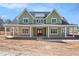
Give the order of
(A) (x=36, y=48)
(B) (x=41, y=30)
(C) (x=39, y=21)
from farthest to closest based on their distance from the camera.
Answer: (C) (x=39, y=21), (B) (x=41, y=30), (A) (x=36, y=48)

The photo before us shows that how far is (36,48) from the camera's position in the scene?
9.64 metres

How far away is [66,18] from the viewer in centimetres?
1086

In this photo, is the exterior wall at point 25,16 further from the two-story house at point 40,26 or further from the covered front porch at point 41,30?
the covered front porch at point 41,30

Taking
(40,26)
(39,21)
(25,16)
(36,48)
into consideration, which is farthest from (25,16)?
(36,48)

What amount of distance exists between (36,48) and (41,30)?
2.25m

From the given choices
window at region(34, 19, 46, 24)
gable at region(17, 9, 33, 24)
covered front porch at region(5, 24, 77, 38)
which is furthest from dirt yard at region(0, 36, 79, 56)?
window at region(34, 19, 46, 24)

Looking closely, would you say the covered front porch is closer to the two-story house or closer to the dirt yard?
the two-story house

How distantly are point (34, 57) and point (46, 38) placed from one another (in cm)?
288

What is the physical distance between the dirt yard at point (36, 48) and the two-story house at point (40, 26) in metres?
0.73

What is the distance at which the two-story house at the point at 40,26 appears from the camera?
37.7 ft

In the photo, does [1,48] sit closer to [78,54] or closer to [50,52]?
[50,52]

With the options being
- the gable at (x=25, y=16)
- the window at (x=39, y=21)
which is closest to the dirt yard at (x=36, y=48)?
the gable at (x=25, y=16)

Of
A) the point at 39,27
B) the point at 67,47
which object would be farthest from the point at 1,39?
the point at 67,47

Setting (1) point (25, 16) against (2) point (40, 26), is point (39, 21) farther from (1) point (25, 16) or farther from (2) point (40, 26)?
(1) point (25, 16)
